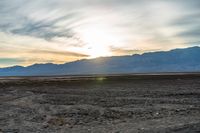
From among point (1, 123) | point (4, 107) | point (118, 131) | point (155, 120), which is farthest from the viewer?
point (4, 107)

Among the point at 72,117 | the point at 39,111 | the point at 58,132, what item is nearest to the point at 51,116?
the point at 72,117

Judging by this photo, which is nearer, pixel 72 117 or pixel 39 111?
pixel 72 117

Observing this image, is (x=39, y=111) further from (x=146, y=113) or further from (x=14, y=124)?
(x=146, y=113)

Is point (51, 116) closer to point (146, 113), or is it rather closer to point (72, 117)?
point (72, 117)

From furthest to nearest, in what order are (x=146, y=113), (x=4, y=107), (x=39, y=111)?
(x=4, y=107)
(x=39, y=111)
(x=146, y=113)

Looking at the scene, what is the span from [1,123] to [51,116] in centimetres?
374

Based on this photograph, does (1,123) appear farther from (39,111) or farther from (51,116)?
(39,111)

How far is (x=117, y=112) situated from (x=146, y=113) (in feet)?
7.57

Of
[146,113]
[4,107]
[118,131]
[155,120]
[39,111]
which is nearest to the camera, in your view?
[118,131]

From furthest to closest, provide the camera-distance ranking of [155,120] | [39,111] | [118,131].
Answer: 1. [39,111]
2. [155,120]
3. [118,131]

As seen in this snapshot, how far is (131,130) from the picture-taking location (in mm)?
19062

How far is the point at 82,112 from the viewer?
2742 cm

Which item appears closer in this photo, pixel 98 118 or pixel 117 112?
pixel 98 118

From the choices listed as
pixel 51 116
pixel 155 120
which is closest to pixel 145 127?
pixel 155 120
